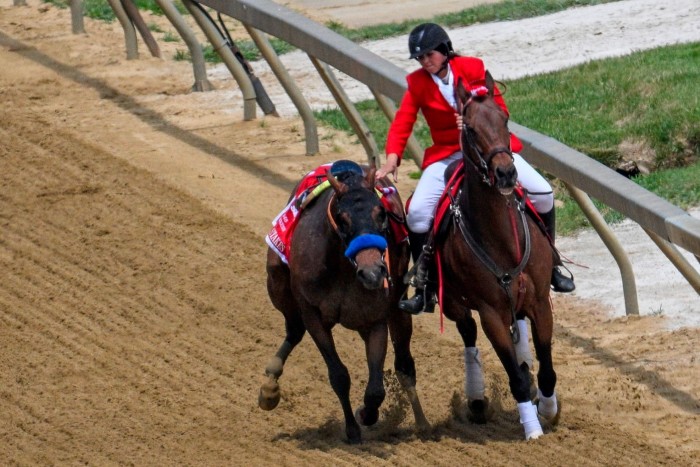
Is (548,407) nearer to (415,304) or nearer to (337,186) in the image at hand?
(415,304)

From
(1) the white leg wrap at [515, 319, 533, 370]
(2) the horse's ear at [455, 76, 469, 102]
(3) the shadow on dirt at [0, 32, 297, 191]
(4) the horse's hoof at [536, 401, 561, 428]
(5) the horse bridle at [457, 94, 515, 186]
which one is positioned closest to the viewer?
(5) the horse bridle at [457, 94, 515, 186]

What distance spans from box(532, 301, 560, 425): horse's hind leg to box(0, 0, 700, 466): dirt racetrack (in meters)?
0.18

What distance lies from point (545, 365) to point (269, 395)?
69.6 inches

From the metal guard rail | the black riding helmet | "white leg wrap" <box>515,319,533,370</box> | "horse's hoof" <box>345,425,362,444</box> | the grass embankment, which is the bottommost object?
"horse's hoof" <box>345,425,362,444</box>

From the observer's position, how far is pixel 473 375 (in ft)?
30.5

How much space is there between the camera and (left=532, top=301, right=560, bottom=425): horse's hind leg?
874 centimetres

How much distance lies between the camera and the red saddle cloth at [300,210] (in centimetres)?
912

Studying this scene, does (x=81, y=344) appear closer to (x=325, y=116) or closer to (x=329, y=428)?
(x=329, y=428)

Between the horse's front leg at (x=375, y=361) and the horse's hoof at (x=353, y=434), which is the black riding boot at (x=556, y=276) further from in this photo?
the horse's hoof at (x=353, y=434)

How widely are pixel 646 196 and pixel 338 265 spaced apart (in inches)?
77.8

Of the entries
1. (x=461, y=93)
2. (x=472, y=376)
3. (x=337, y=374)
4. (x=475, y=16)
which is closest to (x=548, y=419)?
(x=472, y=376)

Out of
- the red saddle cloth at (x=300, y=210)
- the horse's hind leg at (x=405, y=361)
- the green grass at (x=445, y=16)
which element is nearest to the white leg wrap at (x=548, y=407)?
the horse's hind leg at (x=405, y=361)

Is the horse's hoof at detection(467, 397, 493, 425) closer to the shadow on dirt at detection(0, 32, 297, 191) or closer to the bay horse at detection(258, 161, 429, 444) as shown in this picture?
the bay horse at detection(258, 161, 429, 444)

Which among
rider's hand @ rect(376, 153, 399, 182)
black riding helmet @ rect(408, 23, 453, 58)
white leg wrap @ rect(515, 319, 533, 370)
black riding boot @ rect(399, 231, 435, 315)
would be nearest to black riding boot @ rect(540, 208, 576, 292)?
white leg wrap @ rect(515, 319, 533, 370)
